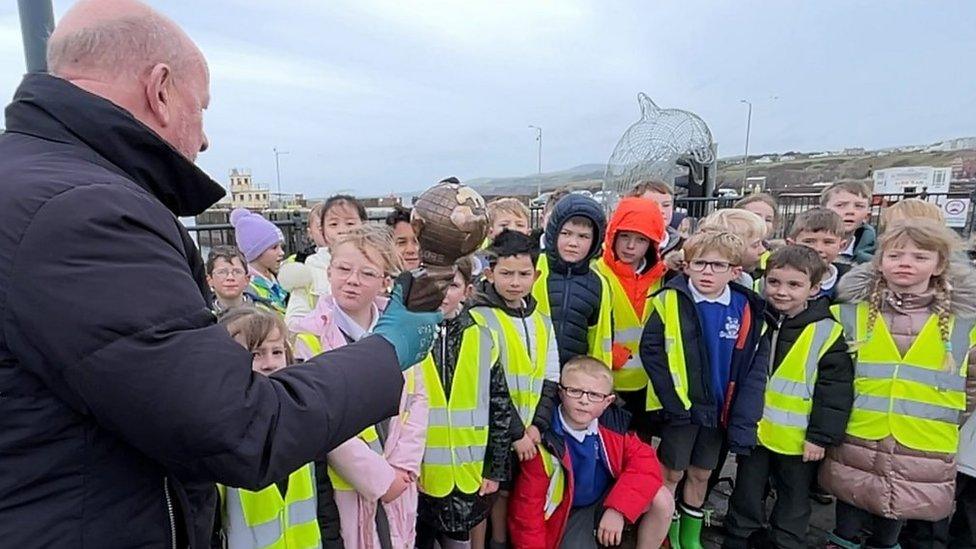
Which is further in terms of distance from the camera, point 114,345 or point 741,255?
point 741,255

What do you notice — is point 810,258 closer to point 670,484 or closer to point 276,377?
point 670,484

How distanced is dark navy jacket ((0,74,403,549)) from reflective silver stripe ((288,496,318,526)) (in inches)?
33.6

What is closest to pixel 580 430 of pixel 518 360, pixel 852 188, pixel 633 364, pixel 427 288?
pixel 518 360

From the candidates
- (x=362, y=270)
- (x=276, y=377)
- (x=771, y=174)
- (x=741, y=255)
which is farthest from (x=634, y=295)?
(x=771, y=174)

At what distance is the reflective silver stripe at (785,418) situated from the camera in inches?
123

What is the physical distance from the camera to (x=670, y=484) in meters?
3.34

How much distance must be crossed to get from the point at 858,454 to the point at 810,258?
1.08 metres

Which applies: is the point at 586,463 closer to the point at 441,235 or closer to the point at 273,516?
the point at 273,516

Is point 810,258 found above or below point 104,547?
above

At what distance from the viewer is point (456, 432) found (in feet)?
8.81

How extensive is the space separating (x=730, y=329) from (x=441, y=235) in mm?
2307

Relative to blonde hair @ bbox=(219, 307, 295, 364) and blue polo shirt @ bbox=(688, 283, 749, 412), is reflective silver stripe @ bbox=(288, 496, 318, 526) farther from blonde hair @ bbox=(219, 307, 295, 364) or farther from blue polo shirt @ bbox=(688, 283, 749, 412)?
blue polo shirt @ bbox=(688, 283, 749, 412)

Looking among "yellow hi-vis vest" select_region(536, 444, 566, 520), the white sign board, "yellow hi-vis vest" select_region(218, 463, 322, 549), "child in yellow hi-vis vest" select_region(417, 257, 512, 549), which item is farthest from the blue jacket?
the white sign board

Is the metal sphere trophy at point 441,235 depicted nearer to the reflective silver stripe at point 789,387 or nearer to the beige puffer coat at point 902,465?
the reflective silver stripe at point 789,387
